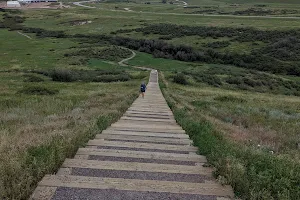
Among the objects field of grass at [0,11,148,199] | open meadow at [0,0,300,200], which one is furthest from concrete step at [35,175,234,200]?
field of grass at [0,11,148,199]

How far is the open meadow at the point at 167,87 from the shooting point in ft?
21.3

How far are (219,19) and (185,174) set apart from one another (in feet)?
394

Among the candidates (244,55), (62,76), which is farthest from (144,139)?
(244,55)

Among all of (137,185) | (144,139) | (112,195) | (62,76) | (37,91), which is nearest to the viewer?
(112,195)

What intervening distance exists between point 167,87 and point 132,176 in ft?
116

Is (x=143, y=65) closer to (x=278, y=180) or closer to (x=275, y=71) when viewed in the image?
(x=275, y=71)

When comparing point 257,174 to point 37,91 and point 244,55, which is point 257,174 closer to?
point 37,91

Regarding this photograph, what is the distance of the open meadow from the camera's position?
6500 millimetres

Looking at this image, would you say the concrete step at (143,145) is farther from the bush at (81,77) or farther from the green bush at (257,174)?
the bush at (81,77)

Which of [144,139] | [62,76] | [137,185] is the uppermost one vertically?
[137,185]

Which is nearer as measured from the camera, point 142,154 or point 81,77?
point 142,154

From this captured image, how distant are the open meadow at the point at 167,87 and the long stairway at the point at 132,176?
0.92 ft

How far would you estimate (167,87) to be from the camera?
41.2 meters

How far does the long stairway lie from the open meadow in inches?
11.0
